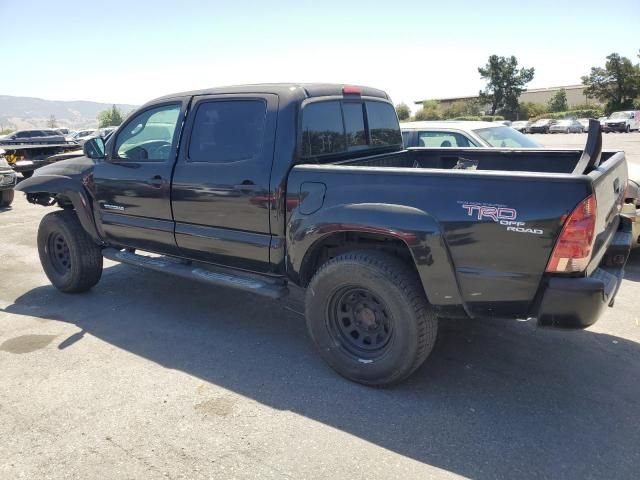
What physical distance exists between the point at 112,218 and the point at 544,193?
3863mm

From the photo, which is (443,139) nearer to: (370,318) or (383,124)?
(383,124)

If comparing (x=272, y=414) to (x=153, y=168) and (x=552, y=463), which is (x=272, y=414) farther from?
(x=153, y=168)

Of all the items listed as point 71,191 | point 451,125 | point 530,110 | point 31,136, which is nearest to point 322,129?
point 71,191

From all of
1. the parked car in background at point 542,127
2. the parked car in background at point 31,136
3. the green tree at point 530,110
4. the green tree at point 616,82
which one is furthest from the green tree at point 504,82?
the parked car in background at point 31,136

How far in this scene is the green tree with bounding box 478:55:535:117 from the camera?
6788cm

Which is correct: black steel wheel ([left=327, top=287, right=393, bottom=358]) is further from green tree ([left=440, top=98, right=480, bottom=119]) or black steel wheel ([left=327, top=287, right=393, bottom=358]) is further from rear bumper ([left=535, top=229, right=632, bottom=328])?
green tree ([left=440, top=98, right=480, bottom=119])

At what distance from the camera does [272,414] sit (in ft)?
10.3

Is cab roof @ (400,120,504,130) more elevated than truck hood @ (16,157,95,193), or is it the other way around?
cab roof @ (400,120,504,130)

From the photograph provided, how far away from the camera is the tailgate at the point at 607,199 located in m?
2.85

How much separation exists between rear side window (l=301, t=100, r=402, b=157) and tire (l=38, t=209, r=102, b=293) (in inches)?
110

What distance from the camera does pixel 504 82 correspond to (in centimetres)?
6856

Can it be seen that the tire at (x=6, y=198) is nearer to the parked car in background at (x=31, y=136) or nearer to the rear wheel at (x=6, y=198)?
the rear wheel at (x=6, y=198)

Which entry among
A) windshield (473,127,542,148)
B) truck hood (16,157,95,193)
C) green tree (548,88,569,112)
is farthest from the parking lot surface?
green tree (548,88,569,112)

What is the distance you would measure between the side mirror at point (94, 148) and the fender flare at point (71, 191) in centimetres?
33
